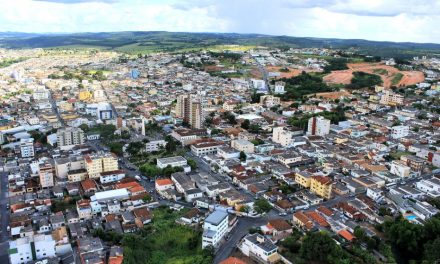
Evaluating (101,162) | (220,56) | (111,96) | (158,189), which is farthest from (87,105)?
(220,56)

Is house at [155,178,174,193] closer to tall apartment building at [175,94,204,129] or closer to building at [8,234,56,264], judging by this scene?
building at [8,234,56,264]

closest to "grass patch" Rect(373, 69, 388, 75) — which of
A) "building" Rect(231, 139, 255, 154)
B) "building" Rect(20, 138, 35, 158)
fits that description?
"building" Rect(231, 139, 255, 154)

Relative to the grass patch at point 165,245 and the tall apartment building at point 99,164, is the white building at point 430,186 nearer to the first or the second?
the grass patch at point 165,245

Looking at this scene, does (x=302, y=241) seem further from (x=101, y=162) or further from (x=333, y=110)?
(x=333, y=110)

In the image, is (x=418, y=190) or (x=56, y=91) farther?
(x=56, y=91)

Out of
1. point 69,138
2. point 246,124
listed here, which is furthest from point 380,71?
point 69,138

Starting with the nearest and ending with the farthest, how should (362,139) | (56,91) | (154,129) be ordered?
(362,139) < (154,129) < (56,91)

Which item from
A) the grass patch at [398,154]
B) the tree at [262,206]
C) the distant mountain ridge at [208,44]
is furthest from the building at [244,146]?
the distant mountain ridge at [208,44]
